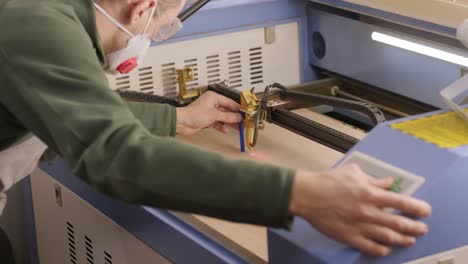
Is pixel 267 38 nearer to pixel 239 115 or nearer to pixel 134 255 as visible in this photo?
pixel 239 115

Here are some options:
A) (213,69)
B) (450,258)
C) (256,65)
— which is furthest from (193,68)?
(450,258)

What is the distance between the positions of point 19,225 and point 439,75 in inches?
48.9

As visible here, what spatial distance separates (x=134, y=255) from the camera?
5.84ft

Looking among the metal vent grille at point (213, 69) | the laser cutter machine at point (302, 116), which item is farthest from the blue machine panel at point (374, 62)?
the metal vent grille at point (213, 69)

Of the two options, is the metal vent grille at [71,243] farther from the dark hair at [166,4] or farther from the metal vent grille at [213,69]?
the dark hair at [166,4]

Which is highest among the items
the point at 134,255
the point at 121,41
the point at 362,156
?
the point at 121,41

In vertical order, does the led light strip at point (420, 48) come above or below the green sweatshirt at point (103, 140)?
below

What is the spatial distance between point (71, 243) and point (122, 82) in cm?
40

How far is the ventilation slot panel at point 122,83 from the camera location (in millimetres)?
2148

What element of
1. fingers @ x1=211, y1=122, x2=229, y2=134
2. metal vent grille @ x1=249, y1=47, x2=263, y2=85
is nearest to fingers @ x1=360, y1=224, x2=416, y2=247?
fingers @ x1=211, y1=122, x2=229, y2=134

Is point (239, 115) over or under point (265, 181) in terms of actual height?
under

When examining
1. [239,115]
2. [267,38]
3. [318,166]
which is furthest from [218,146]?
[267,38]

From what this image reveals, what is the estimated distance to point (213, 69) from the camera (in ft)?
7.41

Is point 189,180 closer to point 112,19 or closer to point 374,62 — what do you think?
point 112,19
